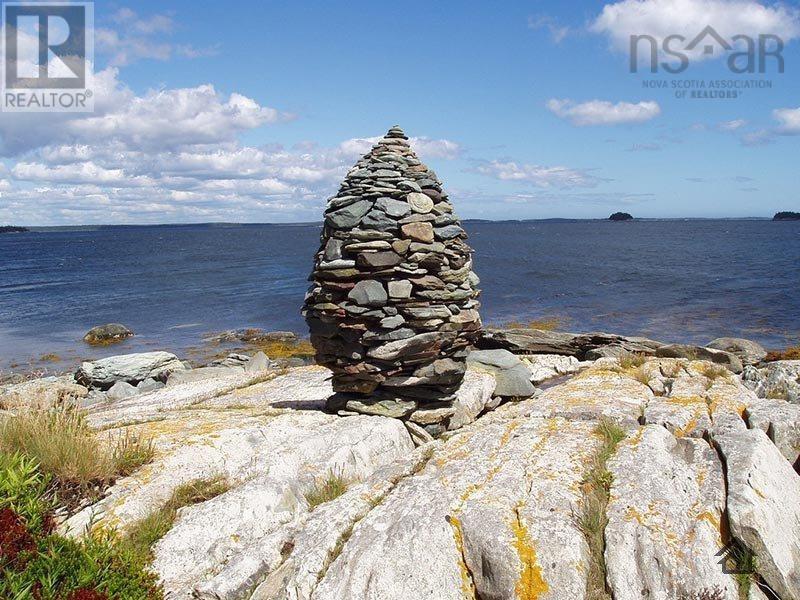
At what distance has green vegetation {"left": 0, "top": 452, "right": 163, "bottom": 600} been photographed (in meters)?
5.34

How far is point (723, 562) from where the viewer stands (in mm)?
6371

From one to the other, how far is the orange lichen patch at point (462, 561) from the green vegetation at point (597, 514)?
4.23 feet

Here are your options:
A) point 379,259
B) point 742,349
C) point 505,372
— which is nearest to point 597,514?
point 379,259

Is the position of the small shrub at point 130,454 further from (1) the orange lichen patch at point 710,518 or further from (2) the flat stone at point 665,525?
(1) the orange lichen patch at point 710,518

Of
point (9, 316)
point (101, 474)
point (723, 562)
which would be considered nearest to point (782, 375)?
point (723, 562)

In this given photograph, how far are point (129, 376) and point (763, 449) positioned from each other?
2687 centimetres

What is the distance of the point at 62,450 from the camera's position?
7.28m

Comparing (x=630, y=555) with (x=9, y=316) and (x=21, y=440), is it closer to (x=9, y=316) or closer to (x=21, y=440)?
(x=21, y=440)

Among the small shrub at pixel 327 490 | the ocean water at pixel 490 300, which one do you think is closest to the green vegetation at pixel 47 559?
the small shrub at pixel 327 490

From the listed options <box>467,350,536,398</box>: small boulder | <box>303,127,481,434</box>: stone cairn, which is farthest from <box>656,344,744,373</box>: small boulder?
<box>303,127,481,434</box>: stone cairn

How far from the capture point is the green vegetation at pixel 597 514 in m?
6.29

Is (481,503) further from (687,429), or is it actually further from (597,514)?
(687,429)

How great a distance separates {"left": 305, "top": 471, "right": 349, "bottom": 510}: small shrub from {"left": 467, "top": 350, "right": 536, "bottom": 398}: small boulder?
275 inches

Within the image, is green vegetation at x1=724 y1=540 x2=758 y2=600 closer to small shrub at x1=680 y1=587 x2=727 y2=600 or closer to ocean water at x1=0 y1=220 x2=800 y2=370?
small shrub at x1=680 y1=587 x2=727 y2=600
